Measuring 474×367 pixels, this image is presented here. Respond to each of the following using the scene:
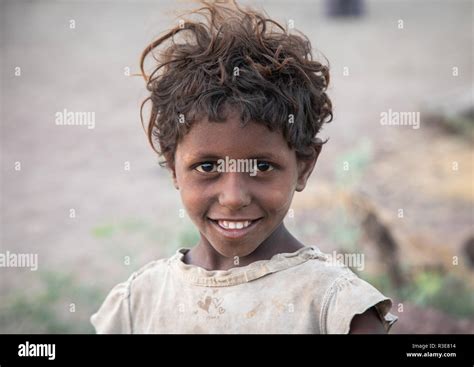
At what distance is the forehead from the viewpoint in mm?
2137

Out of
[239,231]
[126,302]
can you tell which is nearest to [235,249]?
[239,231]

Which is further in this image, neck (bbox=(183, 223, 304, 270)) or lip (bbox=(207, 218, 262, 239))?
neck (bbox=(183, 223, 304, 270))

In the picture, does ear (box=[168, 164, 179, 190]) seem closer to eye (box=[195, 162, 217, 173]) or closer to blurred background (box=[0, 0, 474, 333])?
eye (box=[195, 162, 217, 173])

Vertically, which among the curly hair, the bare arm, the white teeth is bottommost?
the bare arm

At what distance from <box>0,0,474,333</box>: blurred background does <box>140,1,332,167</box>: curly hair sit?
2246 mm

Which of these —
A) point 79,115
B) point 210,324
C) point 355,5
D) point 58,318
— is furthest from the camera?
point 355,5

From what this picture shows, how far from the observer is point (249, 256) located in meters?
2.31

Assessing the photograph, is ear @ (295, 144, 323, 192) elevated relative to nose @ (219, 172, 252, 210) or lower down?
elevated

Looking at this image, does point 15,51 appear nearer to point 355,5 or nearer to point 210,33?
point 355,5

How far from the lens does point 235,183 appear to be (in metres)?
2.11

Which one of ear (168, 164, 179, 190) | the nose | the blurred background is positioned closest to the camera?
the nose

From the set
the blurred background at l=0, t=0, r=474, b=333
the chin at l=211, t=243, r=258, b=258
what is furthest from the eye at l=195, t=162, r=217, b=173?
the blurred background at l=0, t=0, r=474, b=333
